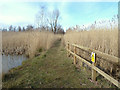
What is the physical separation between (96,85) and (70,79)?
2.84ft

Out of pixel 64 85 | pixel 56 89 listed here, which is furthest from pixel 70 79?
pixel 56 89

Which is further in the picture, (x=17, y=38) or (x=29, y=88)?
(x=17, y=38)

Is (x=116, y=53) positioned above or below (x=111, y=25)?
below

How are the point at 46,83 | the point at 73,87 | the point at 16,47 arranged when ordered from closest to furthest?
the point at 73,87 → the point at 46,83 → the point at 16,47

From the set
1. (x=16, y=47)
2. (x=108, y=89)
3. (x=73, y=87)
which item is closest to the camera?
(x=108, y=89)

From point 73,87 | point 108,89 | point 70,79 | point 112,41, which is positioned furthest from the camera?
point 112,41

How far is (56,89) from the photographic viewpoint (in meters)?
2.47

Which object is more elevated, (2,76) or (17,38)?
(17,38)

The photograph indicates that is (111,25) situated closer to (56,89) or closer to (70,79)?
(70,79)

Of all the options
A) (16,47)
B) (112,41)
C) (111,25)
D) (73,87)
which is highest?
(111,25)

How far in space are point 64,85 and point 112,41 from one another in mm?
2437

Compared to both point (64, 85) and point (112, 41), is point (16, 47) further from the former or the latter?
point (112, 41)

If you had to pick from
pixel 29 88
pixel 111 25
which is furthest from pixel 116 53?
pixel 29 88

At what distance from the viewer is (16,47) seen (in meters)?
8.68
